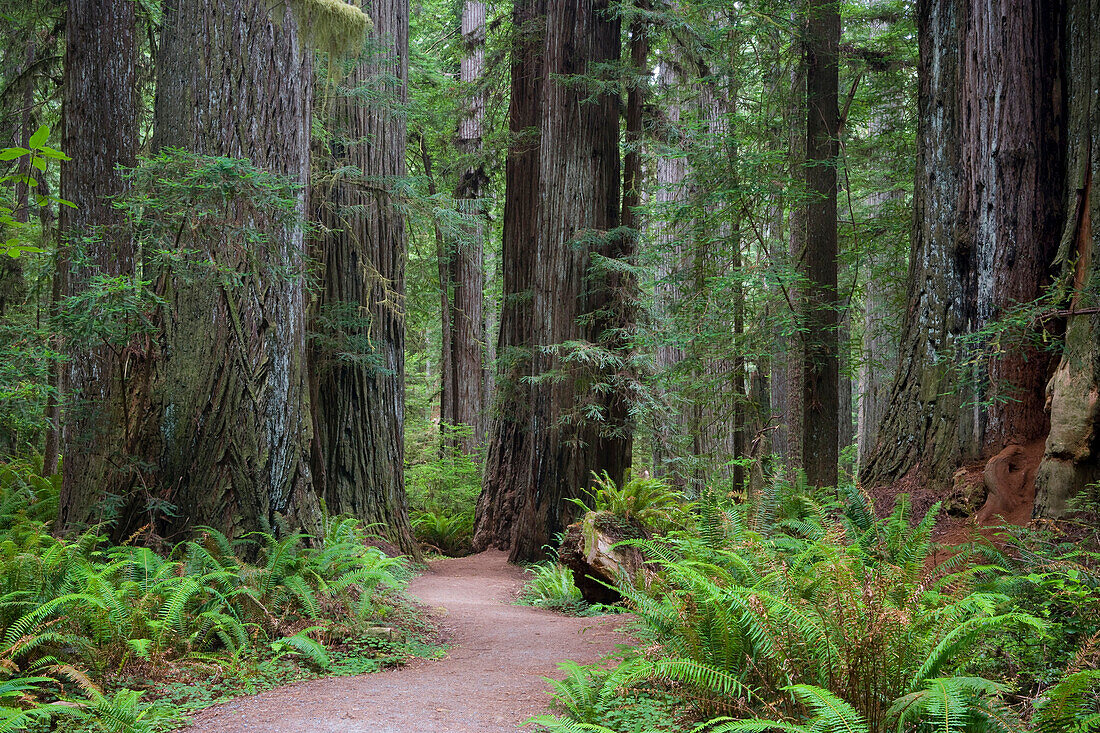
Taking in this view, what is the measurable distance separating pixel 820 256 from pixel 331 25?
6.16 meters

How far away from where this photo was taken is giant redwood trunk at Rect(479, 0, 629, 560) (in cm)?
998

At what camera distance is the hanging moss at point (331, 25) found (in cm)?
661

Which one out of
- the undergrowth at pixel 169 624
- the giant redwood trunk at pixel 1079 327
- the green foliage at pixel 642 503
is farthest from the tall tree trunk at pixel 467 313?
the giant redwood trunk at pixel 1079 327

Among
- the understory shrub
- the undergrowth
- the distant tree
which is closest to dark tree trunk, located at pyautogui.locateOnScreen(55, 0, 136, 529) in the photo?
the undergrowth

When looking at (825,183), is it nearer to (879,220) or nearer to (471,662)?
(879,220)

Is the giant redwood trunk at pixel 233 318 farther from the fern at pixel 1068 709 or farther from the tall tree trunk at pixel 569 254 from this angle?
Answer: the fern at pixel 1068 709

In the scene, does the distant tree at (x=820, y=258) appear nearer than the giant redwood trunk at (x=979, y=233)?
No

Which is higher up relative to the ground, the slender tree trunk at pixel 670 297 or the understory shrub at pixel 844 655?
the slender tree trunk at pixel 670 297

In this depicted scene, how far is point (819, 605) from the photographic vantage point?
142 inches

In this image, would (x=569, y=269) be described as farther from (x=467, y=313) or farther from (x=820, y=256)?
(x=467, y=313)

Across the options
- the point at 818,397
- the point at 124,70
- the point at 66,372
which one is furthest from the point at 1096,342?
the point at 66,372

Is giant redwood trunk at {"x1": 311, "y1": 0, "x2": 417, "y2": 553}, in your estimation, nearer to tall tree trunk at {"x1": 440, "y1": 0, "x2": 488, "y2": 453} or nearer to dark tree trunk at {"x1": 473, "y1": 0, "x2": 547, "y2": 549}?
dark tree trunk at {"x1": 473, "y1": 0, "x2": 547, "y2": 549}

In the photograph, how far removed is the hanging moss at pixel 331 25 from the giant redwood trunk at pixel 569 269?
3.70m

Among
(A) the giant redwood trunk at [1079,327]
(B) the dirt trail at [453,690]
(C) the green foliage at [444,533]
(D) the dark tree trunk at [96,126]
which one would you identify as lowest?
(C) the green foliage at [444,533]
